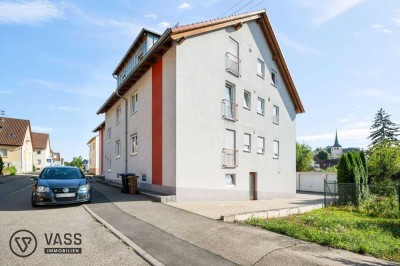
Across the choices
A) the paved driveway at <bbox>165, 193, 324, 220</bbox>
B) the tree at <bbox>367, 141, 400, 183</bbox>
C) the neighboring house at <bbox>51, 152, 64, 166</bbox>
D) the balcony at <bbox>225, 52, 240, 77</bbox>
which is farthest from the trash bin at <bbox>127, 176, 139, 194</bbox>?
the neighboring house at <bbox>51, 152, 64, 166</bbox>

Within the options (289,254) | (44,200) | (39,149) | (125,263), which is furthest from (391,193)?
(39,149)

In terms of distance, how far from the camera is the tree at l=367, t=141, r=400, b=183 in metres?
25.8

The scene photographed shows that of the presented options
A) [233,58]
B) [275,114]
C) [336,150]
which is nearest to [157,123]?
[233,58]

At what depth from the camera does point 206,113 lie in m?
13.9

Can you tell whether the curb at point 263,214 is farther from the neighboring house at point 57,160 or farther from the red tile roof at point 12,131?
the neighboring house at point 57,160

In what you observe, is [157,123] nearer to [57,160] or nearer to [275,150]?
[275,150]

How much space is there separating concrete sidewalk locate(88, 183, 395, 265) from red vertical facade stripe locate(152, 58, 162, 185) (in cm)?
522

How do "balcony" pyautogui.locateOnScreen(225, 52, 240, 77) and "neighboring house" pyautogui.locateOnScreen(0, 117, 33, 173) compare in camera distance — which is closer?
"balcony" pyautogui.locateOnScreen(225, 52, 240, 77)

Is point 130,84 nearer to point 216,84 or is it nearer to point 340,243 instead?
point 216,84

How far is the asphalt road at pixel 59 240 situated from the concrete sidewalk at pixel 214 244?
513 mm

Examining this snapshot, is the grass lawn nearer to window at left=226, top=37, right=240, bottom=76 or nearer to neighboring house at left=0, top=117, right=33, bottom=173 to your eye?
window at left=226, top=37, right=240, bottom=76

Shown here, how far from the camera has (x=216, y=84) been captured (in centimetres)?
1470

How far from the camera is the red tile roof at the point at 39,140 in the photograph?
7089cm

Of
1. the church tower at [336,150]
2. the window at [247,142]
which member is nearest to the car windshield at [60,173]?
the window at [247,142]
